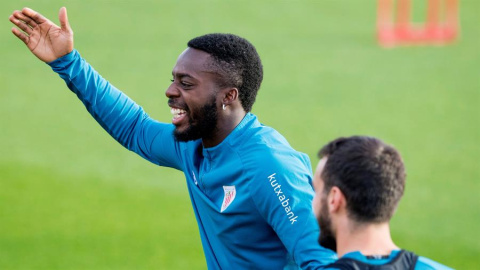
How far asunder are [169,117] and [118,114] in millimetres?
8233

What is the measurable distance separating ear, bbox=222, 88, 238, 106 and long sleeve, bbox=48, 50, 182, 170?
543 mm

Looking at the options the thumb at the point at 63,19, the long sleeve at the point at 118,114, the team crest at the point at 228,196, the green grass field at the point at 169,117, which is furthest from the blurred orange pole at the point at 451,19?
the team crest at the point at 228,196

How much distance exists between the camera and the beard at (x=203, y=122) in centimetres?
453

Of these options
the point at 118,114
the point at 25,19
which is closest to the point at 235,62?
the point at 118,114

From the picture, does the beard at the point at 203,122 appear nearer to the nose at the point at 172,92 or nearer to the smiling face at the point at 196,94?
the smiling face at the point at 196,94

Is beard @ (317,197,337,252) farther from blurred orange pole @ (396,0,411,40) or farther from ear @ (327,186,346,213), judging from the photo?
blurred orange pole @ (396,0,411,40)

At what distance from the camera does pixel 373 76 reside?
16062mm

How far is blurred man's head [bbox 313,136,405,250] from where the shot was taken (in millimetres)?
3209

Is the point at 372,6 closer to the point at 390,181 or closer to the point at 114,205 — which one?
the point at 114,205

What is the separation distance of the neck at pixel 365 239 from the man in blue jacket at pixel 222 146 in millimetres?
598

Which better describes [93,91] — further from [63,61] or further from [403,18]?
[403,18]

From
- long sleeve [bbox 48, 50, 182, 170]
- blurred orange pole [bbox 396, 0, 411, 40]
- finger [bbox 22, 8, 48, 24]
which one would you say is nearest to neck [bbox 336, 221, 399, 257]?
long sleeve [bbox 48, 50, 182, 170]

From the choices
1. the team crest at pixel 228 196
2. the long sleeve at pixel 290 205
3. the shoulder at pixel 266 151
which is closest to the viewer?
the long sleeve at pixel 290 205

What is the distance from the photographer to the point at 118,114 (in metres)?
5.13
